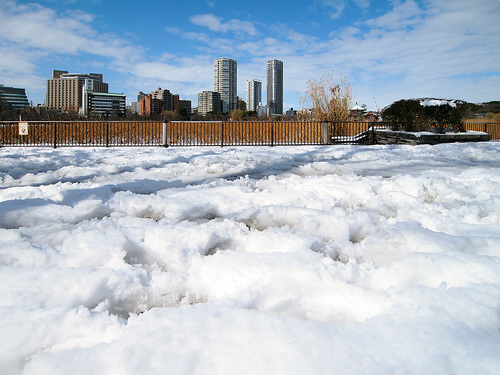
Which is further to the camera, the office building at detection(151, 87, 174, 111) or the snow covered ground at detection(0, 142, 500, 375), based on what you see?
the office building at detection(151, 87, 174, 111)

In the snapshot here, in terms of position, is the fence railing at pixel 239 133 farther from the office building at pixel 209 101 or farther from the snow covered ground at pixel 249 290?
the office building at pixel 209 101

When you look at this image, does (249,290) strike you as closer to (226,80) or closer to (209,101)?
(209,101)

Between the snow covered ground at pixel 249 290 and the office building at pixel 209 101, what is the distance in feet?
594

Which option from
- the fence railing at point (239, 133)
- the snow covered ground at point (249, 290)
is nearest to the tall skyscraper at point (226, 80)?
the fence railing at point (239, 133)

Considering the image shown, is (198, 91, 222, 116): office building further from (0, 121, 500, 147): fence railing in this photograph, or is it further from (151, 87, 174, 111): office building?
(0, 121, 500, 147): fence railing

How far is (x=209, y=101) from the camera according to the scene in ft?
602

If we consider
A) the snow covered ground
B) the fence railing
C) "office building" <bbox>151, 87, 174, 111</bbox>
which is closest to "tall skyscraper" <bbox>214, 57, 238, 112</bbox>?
"office building" <bbox>151, 87, 174, 111</bbox>

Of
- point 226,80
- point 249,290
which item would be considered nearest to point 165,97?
point 226,80

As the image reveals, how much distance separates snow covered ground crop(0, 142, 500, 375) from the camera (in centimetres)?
120

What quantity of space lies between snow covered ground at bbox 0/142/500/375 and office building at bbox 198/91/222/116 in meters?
181

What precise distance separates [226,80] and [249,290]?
200 meters

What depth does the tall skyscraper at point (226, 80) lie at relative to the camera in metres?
189

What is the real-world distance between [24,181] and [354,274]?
17.4 feet

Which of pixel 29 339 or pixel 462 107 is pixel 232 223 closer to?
pixel 29 339
